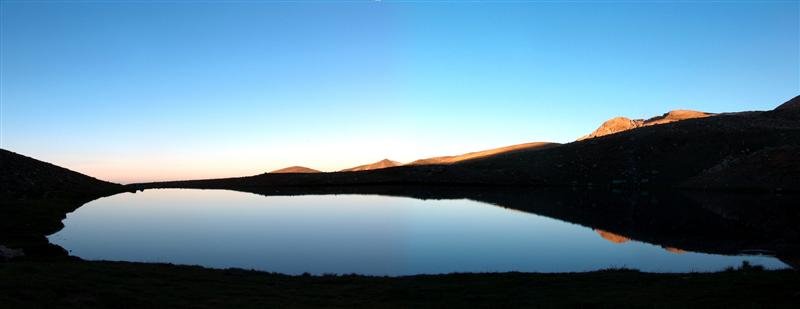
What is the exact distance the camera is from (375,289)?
2686 cm

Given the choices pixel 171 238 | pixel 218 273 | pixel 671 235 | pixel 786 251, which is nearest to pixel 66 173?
pixel 171 238

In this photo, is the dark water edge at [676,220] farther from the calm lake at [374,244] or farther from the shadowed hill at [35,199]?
the calm lake at [374,244]

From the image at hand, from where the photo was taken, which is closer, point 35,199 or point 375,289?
point 375,289

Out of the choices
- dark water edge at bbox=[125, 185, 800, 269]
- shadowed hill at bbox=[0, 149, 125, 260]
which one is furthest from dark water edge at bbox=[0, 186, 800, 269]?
shadowed hill at bbox=[0, 149, 125, 260]

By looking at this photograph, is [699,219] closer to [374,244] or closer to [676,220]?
[676,220]

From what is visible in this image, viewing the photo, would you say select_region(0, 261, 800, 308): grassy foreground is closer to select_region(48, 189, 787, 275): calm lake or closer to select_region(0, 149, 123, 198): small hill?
select_region(48, 189, 787, 275): calm lake

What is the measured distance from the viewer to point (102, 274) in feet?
88.0

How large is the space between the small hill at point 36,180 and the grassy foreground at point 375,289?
8081 centimetres

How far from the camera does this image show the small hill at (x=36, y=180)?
4021 inches

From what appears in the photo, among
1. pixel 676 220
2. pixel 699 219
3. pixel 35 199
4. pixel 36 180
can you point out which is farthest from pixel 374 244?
pixel 36 180

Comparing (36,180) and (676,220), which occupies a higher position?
(36,180)

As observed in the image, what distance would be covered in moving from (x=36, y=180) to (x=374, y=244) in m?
108

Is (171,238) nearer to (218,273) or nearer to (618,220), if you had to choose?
(218,273)

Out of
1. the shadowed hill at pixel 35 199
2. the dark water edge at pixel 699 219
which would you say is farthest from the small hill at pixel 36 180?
the dark water edge at pixel 699 219
